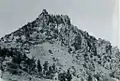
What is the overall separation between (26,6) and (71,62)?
0.36 metres

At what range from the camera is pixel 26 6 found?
1.71 metres

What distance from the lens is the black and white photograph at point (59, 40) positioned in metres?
1.72

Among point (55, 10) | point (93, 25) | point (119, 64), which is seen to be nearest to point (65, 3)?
point (55, 10)

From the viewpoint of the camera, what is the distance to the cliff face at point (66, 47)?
5.95ft

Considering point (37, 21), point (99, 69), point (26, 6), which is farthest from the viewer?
point (99, 69)

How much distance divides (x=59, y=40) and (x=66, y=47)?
0.05 meters

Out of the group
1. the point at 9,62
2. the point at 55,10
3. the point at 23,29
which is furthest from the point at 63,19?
the point at 9,62

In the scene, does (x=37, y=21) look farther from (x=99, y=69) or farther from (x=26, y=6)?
(x=99, y=69)

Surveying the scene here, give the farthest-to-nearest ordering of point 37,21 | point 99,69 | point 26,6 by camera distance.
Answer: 1. point 99,69
2. point 37,21
3. point 26,6

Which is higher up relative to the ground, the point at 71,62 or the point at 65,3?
the point at 65,3

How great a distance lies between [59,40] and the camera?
1.91 meters

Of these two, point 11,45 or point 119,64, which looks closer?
point 11,45

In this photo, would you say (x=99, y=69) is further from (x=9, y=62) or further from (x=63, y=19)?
(x=9, y=62)

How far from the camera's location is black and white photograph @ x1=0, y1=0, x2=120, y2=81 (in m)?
1.72
